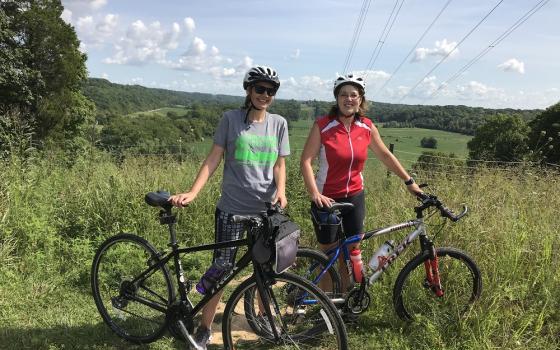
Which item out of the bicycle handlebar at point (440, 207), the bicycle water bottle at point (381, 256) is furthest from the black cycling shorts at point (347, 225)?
the bicycle handlebar at point (440, 207)

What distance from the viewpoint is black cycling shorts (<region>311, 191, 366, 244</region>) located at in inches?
130

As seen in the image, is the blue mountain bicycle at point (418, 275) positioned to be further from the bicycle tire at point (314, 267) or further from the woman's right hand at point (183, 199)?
the woman's right hand at point (183, 199)

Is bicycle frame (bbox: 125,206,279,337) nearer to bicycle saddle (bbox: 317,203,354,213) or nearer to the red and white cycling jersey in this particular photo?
bicycle saddle (bbox: 317,203,354,213)

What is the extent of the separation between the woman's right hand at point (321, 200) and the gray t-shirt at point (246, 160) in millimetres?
380

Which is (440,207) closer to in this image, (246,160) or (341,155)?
(341,155)

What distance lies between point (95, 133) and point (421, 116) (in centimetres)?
1699

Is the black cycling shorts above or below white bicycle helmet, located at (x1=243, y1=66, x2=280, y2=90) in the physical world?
below

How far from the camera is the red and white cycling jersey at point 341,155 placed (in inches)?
127

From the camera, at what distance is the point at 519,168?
6480 millimetres

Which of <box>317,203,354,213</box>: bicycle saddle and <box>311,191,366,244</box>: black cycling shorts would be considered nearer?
<box>317,203,354,213</box>: bicycle saddle

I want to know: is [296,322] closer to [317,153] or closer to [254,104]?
[317,153]

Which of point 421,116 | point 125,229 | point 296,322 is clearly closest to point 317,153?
point 296,322

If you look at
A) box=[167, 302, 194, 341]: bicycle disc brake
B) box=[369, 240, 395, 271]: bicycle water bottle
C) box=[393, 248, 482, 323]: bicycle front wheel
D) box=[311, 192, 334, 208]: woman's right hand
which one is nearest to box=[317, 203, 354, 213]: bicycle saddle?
box=[311, 192, 334, 208]: woman's right hand

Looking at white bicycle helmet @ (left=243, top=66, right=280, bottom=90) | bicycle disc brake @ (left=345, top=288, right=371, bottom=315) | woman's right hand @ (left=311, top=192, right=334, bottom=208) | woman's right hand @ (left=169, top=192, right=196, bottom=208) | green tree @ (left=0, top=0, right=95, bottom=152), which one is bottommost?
bicycle disc brake @ (left=345, top=288, right=371, bottom=315)
